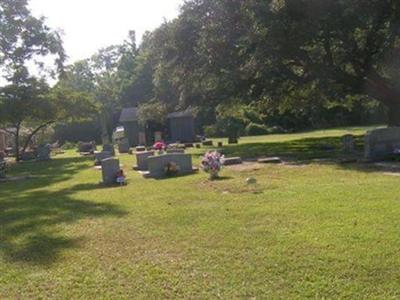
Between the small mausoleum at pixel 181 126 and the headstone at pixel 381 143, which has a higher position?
the small mausoleum at pixel 181 126

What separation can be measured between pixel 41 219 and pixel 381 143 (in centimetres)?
1005

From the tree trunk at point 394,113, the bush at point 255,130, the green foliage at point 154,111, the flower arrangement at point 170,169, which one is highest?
the green foliage at point 154,111

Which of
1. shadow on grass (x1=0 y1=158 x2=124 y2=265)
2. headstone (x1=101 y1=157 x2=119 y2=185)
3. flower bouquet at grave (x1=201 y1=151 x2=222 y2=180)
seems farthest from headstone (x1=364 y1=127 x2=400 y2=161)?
shadow on grass (x1=0 y1=158 x2=124 y2=265)

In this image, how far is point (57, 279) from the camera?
566 centimetres

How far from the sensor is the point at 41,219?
9586mm

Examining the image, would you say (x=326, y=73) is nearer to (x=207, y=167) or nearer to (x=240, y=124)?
(x=207, y=167)

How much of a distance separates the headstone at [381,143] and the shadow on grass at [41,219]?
25.3 ft

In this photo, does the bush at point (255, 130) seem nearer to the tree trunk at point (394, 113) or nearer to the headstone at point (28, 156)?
the headstone at point (28, 156)

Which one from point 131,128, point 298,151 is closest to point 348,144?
point 298,151

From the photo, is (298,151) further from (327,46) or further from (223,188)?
(223,188)

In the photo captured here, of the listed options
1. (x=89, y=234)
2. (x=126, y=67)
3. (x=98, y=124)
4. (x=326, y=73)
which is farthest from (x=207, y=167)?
(x=126, y=67)

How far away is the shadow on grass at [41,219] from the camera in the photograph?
7047 millimetres

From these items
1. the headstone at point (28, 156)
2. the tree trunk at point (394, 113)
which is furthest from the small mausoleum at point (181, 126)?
the tree trunk at point (394, 113)

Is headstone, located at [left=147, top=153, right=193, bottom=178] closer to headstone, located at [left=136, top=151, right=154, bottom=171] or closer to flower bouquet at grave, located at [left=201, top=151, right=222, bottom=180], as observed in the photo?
flower bouquet at grave, located at [left=201, top=151, right=222, bottom=180]
